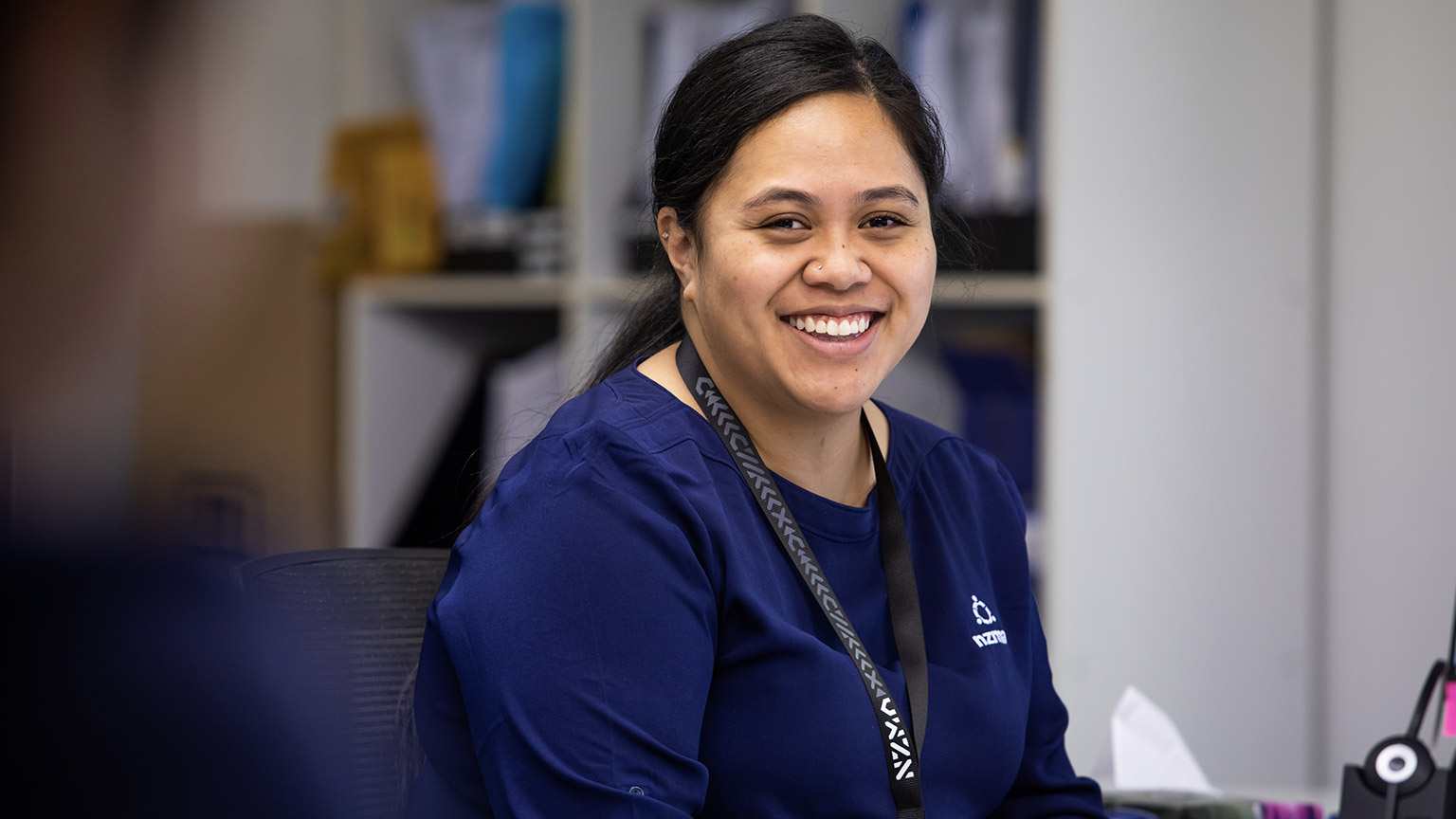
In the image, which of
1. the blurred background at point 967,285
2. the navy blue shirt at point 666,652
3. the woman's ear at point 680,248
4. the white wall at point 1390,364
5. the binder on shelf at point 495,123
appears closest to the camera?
the navy blue shirt at point 666,652

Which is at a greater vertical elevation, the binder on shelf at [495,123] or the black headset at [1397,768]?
the binder on shelf at [495,123]

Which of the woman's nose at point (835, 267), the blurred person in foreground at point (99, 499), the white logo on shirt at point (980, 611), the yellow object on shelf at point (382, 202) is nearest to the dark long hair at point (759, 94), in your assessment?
the woman's nose at point (835, 267)

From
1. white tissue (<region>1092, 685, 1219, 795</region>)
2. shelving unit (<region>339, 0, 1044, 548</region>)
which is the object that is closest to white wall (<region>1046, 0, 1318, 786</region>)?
shelving unit (<region>339, 0, 1044, 548</region>)

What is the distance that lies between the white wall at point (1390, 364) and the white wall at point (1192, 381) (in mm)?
47

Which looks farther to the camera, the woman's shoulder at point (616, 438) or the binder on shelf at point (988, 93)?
the binder on shelf at point (988, 93)

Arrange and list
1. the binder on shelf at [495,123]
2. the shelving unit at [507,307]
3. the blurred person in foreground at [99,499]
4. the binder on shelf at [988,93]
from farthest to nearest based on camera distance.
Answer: the binder on shelf at [495,123], the shelving unit at [507,307], the binder on shelf at [988,93], the blurred person in foreground at [99,499]

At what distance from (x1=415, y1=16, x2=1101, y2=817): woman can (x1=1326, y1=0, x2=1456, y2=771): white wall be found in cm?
78

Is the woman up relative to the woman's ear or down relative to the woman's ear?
down

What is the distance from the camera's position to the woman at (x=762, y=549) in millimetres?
872

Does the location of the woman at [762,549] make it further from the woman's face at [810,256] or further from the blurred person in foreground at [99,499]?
the blurred person in foreground at [99,499]

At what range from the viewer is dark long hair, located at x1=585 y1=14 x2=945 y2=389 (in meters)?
1.01

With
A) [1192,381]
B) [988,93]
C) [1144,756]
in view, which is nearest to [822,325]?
[1144,756]

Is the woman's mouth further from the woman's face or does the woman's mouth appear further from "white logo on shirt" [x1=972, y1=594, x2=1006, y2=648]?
"white logo on shirt" [x1=972, y1=594, x2=1006, y2=648]

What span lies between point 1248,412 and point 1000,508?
794 millimetres
